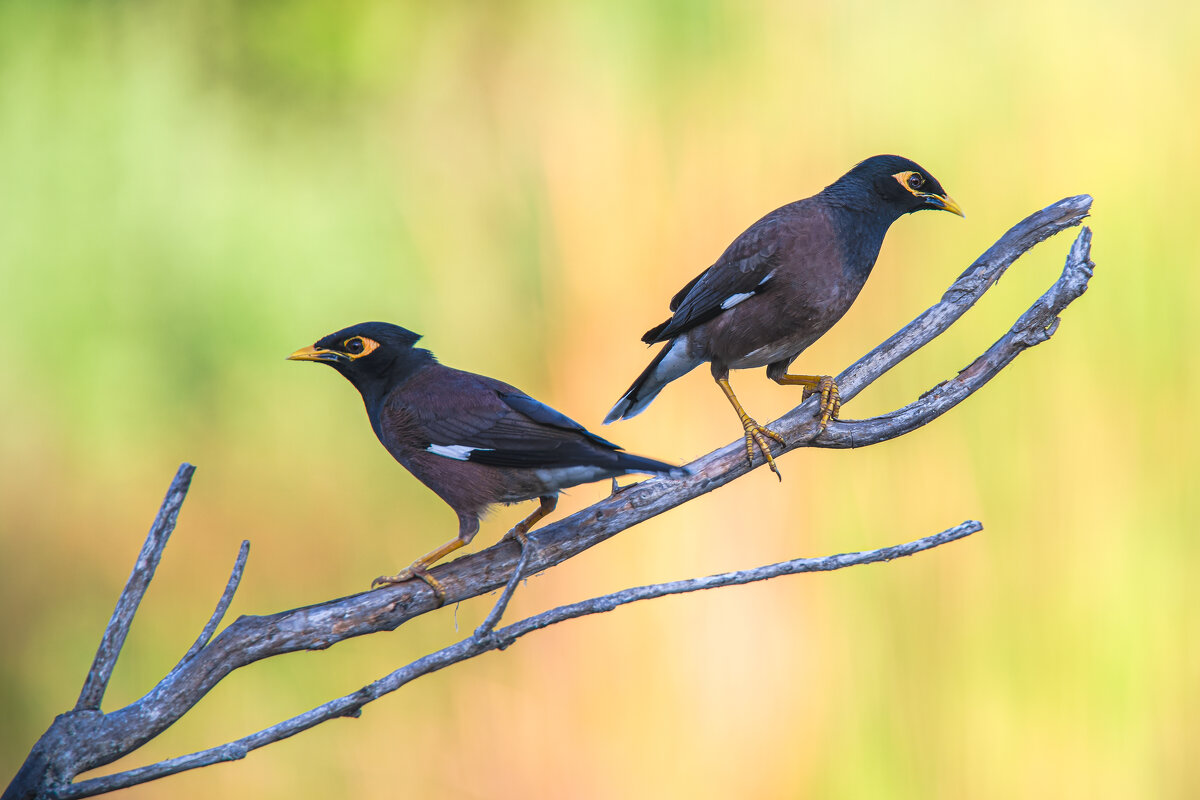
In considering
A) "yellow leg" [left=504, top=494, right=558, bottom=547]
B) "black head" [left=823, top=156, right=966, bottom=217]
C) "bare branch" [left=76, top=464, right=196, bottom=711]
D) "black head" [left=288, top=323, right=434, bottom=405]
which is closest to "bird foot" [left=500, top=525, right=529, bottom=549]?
"yellow leg" [left=504, top=494, right=558, bottom=547]

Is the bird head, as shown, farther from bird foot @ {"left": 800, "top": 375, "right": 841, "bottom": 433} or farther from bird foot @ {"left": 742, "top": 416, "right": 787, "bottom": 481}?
bird foot @ {"left": 800, "top": 375, "right": 841, "bottom": 433}

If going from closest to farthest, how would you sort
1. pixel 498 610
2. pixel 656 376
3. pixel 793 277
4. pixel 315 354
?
pixel 498 610 < pixel 315 354 < pixel 793 277 < pixel 656 376

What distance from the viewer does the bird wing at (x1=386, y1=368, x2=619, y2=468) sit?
229cm

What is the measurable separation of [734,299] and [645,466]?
3.15 feet

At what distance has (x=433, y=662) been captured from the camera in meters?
2.02

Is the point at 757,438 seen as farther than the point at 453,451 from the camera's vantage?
Yes

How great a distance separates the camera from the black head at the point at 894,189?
2.86 meters

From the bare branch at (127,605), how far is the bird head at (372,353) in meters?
0.54

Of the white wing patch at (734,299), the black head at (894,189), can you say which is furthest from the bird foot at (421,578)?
the black head at (894,189)

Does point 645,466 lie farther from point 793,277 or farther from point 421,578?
point 793,277

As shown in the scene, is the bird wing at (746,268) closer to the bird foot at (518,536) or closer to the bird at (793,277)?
the bird at (793,277)

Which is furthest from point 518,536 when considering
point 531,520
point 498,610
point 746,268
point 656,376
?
point 746,268

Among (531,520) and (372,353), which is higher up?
(372,353)

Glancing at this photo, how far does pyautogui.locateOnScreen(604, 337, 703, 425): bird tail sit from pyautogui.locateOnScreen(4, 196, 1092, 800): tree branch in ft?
1.48
